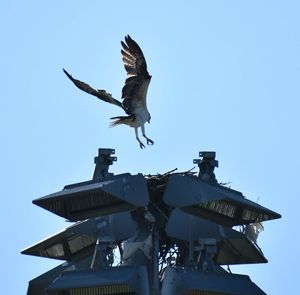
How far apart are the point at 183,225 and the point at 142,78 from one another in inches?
165

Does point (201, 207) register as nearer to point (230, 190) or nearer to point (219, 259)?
point (230, 190)

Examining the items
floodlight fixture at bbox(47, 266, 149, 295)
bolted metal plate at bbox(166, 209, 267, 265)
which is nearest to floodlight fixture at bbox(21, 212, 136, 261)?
bolted metal plate at bbox(166, 209, 267, 265)

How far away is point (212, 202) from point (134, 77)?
5.13 m

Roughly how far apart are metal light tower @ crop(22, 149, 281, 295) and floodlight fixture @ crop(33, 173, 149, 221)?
0.02 meters

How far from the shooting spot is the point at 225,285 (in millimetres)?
27578

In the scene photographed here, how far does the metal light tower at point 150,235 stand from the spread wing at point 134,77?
2069 millimetres

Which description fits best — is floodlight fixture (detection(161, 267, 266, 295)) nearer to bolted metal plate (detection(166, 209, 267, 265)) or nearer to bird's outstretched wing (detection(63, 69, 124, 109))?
bolted metal plate (detection(166, 209, 267, 265))

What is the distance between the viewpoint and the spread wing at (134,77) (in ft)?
105

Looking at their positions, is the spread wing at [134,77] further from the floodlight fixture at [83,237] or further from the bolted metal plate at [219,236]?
the bolted metal plate at [219,236]

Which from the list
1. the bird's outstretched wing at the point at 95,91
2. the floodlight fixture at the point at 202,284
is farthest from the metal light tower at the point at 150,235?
the bird's outstretched wing at the point at 95,91

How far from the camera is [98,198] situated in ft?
91.9

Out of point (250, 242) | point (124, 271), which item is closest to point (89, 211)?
point (124, 271)

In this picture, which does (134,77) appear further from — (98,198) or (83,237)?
(98,198)

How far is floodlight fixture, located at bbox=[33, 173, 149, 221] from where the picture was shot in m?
27.2
